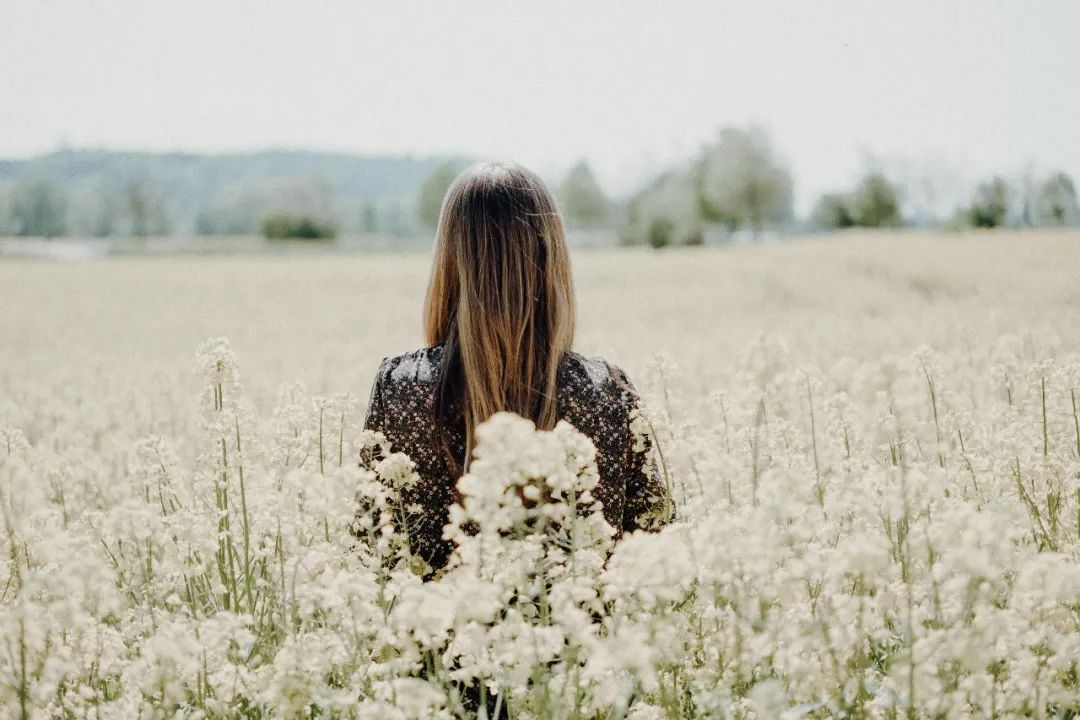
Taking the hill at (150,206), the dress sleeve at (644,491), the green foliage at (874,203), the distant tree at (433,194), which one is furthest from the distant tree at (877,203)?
the dress sleeve at (644,491)

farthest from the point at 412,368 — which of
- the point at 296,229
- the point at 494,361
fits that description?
the point at 296,229

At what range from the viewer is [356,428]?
357cm

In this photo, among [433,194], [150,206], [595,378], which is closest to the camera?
[595,378]

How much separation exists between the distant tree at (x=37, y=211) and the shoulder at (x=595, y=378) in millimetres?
99267

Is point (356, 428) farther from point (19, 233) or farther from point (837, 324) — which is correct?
point (19, 233)

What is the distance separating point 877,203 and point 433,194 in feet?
124

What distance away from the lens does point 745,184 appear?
6122 cm

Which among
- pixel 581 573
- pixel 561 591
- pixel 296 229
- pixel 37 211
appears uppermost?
pixel 37 211

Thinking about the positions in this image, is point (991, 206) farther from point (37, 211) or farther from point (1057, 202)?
point (37, 211)

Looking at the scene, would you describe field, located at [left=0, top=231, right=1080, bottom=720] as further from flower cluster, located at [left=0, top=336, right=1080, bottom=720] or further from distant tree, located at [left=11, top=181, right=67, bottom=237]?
distant tree, located at [left=11, top=181, right=67, bottom=237]

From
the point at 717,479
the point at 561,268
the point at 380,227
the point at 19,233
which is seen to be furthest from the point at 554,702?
the point at 380,227

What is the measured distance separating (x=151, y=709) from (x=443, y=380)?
130cm

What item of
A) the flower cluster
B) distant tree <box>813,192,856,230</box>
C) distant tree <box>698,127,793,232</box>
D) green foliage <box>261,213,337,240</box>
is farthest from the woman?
green foliage <box>261,213,337,240</box>

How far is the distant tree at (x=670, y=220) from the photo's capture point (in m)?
59.6
